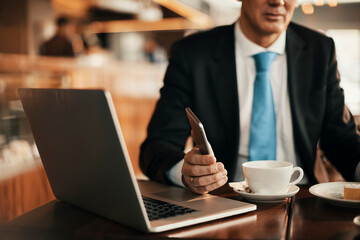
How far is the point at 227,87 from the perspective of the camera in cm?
171

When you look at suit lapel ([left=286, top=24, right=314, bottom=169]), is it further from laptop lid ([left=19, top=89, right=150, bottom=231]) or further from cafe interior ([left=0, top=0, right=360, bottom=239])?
laptop lid ([left=19, top=89, right=150, bottom=231])

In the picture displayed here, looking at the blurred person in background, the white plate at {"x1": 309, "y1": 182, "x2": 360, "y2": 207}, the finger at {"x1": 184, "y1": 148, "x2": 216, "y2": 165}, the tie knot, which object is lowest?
the white plate at {"x1": 309, "y1": 182, "x2": 360, "y2": 207}

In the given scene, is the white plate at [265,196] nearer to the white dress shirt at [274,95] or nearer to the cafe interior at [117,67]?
the cafe interior at [117,67]

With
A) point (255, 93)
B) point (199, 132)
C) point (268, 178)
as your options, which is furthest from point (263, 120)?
point (199, 132)

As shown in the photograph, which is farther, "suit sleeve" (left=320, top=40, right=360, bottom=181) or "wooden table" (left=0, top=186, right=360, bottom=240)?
"suit sleeve" (left=320, top=40, right=360, bottom=181)

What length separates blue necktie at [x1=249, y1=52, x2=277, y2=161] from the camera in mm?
1651

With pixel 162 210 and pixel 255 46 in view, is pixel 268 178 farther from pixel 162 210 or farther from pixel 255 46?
pixel 255 46

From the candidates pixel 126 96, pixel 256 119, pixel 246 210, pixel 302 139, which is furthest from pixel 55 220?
pixel 126 96

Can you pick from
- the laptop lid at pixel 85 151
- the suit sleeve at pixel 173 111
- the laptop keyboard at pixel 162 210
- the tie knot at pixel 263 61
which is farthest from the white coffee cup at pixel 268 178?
the tie knot at pixel 263 61

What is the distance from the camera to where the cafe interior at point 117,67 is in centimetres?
93

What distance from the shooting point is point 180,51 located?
5.86ft

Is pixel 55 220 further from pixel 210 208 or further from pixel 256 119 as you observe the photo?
pixel 256 119

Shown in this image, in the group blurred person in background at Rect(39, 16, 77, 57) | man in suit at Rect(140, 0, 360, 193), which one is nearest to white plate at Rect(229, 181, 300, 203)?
man in suit at Rect(140, 0, 360, 193)

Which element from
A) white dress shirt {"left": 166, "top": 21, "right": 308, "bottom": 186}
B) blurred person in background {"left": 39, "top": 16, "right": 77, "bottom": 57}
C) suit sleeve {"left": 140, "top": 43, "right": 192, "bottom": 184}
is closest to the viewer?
suit sleeve {"left": 140, "top": 43, "right": 192, "bottom": 184}
